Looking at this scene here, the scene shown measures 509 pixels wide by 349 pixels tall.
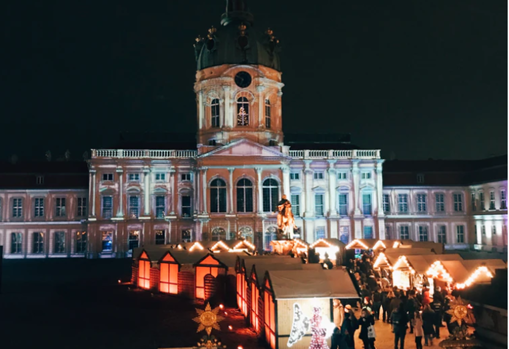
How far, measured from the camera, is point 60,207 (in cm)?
5156

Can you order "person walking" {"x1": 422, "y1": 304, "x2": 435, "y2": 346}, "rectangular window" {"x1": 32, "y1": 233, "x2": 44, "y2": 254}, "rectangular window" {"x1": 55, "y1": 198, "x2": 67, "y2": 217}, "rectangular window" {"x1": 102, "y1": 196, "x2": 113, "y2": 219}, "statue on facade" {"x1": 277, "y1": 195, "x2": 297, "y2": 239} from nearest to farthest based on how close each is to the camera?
"person walking" {"x1": 422, "y1": 304, "x2": 435, "y2": 346}, "statue on facade" {"x1": 277, "y1": 195, "x2": 297, "y2": 239}, "rectangular window" {"x1": 102, "y1": 196, "x2": 113, "y2": 219}, "rectangular window" {"x1": 32, "y1": 233, "x2": 44, "y2": 254}, "rectangular window" {"x1": 55, "y1": 198, "x2": 67, "y2": 217}

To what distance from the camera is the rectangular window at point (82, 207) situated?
51.5 meters

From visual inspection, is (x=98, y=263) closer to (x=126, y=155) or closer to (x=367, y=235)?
(x=126, y=155)

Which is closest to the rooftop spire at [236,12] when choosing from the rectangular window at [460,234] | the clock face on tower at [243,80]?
the clock face on tower at [243,80]

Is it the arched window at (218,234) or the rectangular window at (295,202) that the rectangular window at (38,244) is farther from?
the rectangular window at (295,202)

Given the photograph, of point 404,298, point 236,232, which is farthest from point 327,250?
point 404,298

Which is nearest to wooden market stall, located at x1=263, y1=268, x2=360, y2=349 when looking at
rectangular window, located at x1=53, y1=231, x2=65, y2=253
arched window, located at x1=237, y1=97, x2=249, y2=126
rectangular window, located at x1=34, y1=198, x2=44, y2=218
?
arched window, located at x1=237, y1=97, x2=249, y2=126

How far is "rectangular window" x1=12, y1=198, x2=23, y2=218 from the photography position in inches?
2008

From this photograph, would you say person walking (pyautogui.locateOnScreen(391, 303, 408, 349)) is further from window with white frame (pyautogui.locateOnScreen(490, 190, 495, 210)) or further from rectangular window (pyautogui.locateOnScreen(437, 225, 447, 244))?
rectangular window (pyautogui.locateOnScreen(437, 225, 447, 244))

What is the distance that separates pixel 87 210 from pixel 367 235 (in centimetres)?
2844

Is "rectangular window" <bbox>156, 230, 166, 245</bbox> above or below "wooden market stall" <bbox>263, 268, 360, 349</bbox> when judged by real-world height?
above

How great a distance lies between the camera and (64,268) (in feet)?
132

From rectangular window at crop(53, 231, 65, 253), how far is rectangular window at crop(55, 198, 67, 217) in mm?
1825

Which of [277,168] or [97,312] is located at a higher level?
[277,168]
